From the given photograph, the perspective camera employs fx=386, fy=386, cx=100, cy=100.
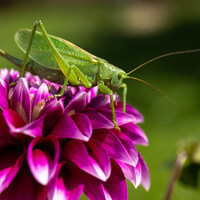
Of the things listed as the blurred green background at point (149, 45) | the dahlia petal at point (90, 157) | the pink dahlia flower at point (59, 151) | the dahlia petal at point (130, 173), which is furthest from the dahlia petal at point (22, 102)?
the blurred green background at point (149, 45)

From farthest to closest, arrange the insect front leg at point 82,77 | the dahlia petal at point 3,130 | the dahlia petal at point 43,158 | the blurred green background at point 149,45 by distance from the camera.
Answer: the blurred green background at point 149,45, the insect front leg at point 82,77, the dahlia petal at point 3,130, the dahlia petal at point 43,158

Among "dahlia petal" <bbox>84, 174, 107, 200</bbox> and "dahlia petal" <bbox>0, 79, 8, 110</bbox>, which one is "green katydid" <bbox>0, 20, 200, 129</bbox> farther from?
"dahlia petal" <bbox>84, 174, 107, 200</bbox>

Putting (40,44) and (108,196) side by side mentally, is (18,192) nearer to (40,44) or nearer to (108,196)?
(108,196)

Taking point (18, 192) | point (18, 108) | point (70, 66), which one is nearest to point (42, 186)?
point (18, 192)

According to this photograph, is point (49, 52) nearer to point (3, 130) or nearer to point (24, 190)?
point (3, 130)

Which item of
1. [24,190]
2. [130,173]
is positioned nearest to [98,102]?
[130,173]

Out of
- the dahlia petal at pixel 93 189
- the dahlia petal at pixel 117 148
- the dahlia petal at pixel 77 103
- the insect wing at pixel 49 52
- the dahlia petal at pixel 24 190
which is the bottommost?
the dahlia petal at pixel 24 190

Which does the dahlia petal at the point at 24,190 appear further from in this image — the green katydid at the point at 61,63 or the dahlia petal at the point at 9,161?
the green katydid at the point at 61,63
